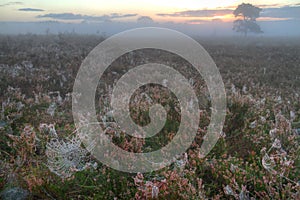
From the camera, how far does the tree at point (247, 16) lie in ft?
357

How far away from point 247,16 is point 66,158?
11648 centimetres

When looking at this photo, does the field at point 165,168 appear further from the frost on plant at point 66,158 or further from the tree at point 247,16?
the tree at point 247,16

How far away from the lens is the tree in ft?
357

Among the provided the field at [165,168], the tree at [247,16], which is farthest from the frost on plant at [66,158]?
the tree at [247,16]

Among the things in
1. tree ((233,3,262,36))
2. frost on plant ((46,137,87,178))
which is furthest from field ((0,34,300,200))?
tree ((233,3,262,36))

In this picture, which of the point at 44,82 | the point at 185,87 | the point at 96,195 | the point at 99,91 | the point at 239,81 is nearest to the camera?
the point at 96,195

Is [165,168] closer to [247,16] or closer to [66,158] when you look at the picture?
[66,158]

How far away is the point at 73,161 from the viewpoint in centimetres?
378

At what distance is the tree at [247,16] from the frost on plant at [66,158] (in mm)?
111493

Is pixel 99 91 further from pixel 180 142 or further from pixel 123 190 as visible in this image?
pixel 123 190

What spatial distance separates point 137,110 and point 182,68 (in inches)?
412

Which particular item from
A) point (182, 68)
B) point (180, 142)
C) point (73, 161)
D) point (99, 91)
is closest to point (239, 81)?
point (182, 68)

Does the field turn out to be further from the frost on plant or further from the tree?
the tree

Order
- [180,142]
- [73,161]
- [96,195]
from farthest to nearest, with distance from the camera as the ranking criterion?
[180,142] < [73,161] < [96,195]
